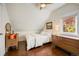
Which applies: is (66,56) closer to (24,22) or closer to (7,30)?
(24,22)

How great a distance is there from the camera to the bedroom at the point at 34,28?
4.87 ft

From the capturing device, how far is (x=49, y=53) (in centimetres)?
150

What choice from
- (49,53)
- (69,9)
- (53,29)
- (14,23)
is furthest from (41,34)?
(69,9)

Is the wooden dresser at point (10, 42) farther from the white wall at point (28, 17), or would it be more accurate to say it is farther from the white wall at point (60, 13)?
the white wall at point (60, 13)

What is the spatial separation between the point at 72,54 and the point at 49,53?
310mm

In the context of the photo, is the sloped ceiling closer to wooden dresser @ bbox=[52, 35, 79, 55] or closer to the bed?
the bed

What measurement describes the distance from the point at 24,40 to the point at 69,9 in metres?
0.75

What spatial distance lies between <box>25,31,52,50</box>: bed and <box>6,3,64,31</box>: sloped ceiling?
9 cm

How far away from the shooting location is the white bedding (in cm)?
152

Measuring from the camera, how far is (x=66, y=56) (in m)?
1.48

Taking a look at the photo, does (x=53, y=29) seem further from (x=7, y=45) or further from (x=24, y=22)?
(x=7, y=45)

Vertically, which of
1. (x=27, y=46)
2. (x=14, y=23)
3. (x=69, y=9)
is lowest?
(x=27, y=46)

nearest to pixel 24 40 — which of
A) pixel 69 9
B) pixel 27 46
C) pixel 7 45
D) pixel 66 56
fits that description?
pixel 27 46

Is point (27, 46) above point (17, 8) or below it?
below
